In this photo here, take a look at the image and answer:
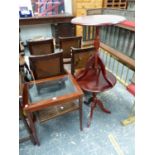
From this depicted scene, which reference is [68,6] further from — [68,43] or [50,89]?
[50,89]

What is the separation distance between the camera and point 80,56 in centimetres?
168

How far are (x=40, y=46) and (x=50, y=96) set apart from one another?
0.80m

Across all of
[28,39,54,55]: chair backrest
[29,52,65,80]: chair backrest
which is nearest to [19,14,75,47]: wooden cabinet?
[28,39,54,55]: chair backrest

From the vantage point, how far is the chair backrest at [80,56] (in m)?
1.60

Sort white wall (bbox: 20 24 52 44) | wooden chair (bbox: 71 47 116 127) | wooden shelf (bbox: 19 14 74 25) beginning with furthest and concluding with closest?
white wall (bbox: 20 24 52 44)
wooden shelf (bbox: 19 14 74 25)
wooden chair (bbox: 71 47 116 127)

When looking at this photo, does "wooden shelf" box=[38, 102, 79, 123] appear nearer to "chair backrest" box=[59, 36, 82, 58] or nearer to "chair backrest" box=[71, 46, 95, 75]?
"chair backrest" box=[71, 46, 95, 75]

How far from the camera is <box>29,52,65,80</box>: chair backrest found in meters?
1.41

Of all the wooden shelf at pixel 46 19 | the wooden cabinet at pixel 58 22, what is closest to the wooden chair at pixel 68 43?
the wooden cabinet at pixel 58 22

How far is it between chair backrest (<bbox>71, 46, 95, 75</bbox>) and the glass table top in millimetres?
252

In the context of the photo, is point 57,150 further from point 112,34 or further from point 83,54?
point 112,34

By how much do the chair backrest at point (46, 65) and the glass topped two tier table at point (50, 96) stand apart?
Result: 0.21 feet

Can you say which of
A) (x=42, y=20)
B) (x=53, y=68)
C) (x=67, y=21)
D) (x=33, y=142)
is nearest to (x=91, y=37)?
(x=67, y=21)

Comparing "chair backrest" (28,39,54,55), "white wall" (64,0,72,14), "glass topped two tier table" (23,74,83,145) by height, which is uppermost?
"white wall" (64,0,72,14)
